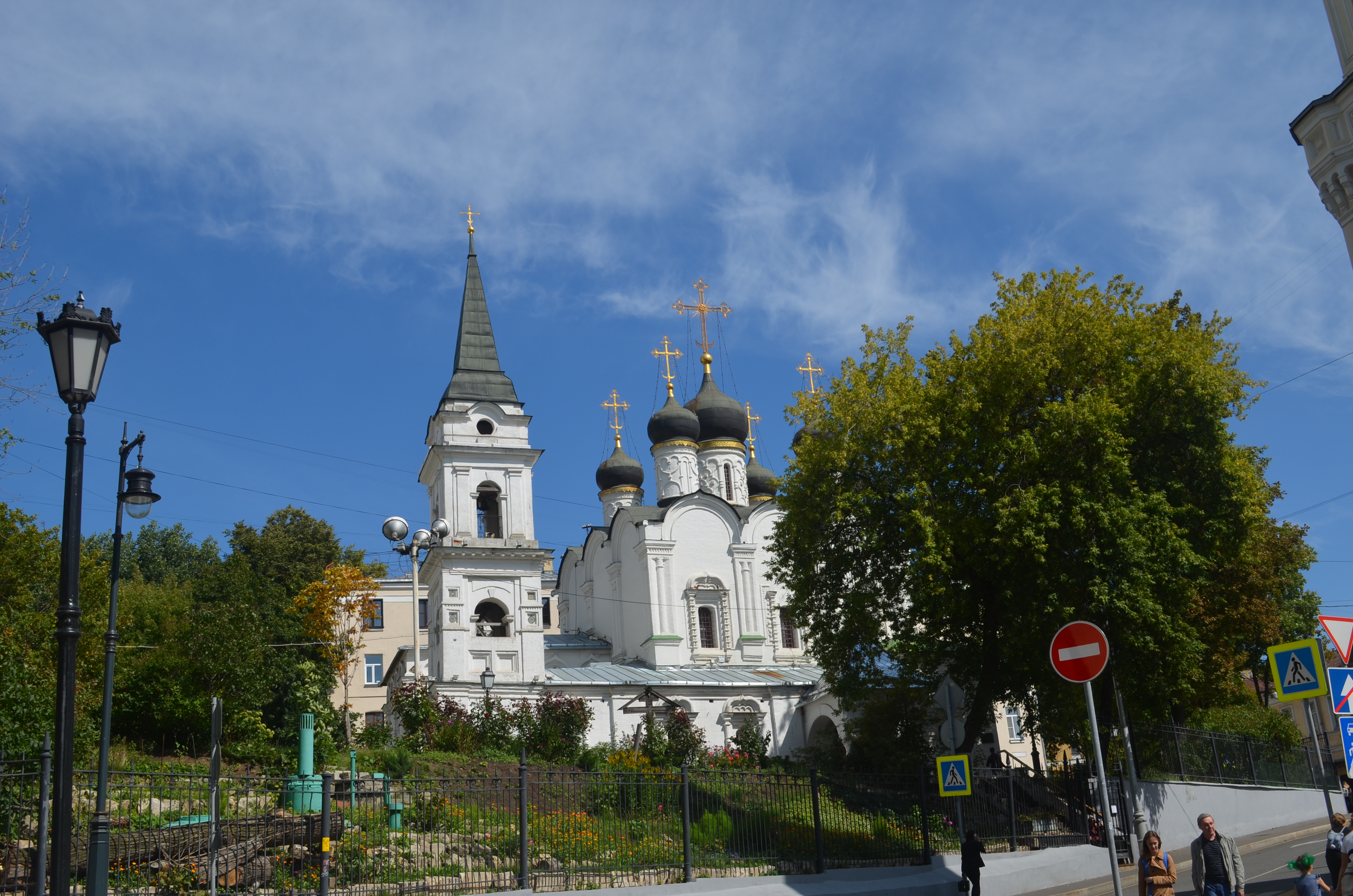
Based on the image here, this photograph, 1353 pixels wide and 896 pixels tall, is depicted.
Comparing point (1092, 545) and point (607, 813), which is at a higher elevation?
point (1092, 545)

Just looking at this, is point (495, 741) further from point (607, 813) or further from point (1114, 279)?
point (1114, 279)

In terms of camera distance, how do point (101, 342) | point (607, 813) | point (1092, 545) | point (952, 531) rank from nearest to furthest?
1. point (101, 342)
2. point (607, 813)
3. point (1092, 545)
4. point (952, 531)

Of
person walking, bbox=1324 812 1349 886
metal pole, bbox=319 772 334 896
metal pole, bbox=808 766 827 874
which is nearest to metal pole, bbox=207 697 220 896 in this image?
metal pole, bbox=319 772 334 896

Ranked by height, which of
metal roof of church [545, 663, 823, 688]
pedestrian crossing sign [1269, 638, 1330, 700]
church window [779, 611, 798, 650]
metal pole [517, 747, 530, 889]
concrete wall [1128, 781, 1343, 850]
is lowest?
concrete wall [1128, 781, 1343, 850]

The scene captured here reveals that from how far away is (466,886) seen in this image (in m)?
13.5

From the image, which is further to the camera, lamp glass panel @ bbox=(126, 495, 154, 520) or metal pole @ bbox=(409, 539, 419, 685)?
metal pole @ bbox=(409, 539, 419, 685)

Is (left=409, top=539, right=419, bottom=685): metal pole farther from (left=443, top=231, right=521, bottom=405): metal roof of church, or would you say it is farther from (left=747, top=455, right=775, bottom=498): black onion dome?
(left=747, top=455, right=775, bottom=498): black onion dome

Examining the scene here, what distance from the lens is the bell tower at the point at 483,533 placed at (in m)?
33.7

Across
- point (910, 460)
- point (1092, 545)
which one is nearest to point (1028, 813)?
point (1092, 545)

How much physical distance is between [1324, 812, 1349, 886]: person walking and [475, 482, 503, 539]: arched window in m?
27.2

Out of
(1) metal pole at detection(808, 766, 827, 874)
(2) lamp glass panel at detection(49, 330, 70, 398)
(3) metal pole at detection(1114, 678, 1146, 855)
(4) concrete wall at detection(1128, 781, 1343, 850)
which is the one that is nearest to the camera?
(2) lamp glass panel at detection(49, 330, 70, 398)

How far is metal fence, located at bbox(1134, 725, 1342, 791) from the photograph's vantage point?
23641 millimetres

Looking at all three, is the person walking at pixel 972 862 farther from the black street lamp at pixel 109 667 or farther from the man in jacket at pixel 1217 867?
the black street lamp at pixel 109 667

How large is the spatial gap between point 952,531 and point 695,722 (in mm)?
15841
